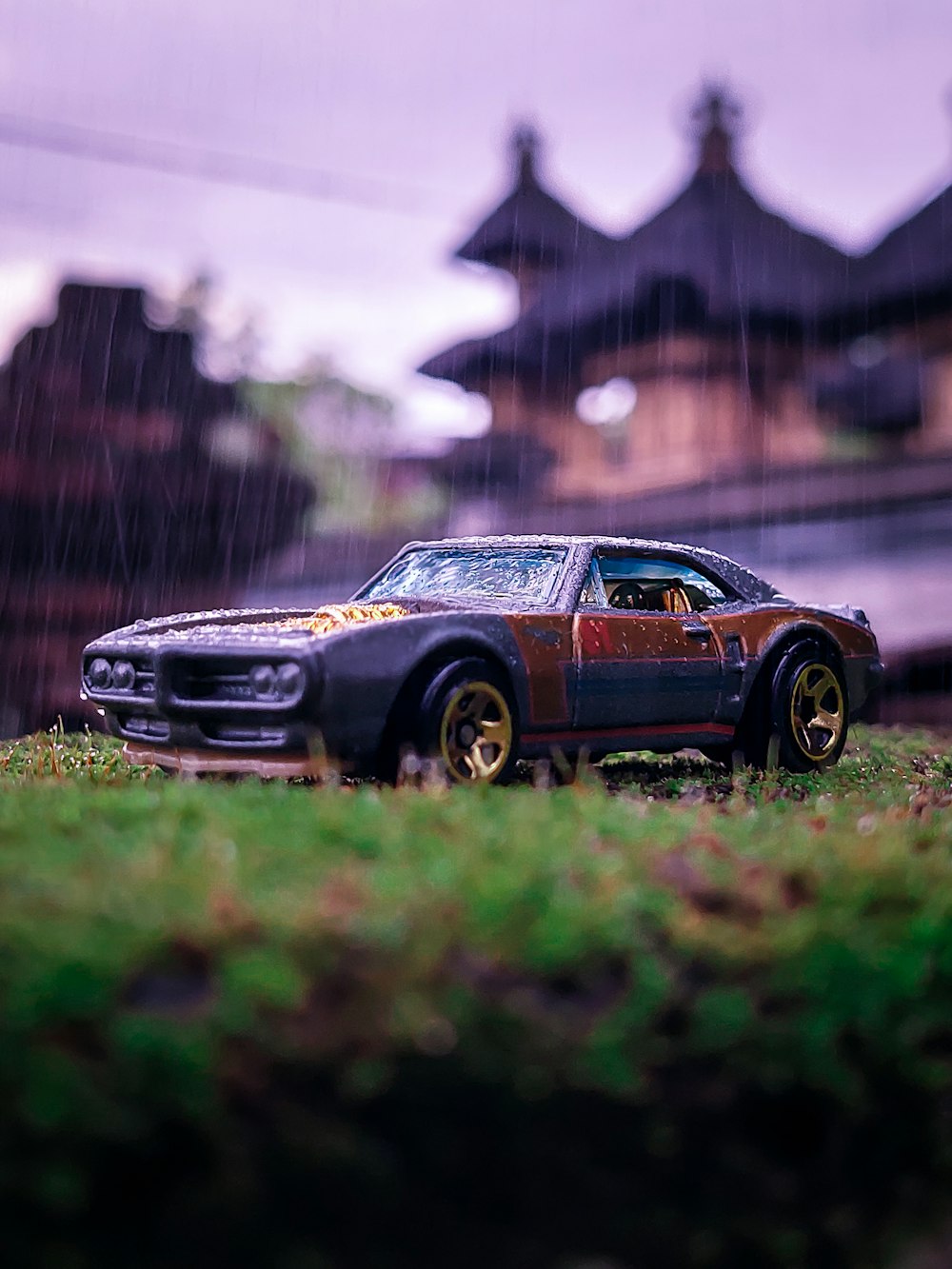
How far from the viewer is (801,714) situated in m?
7.13

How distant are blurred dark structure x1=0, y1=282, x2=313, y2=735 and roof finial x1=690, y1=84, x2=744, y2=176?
8.56 m

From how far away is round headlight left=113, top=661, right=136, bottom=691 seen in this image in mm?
5812

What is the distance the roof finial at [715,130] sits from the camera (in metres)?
19.1

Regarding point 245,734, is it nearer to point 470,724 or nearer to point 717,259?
point 470,724

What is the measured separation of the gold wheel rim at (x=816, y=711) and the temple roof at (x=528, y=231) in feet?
49.8

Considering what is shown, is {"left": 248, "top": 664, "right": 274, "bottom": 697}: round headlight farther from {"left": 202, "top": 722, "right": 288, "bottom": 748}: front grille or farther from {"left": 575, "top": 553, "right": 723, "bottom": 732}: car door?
{"left": 575, "top": 553, "right": 723, "bottom": 732}: car door

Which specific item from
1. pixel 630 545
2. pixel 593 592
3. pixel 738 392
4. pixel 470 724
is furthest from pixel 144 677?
pixel 738 392

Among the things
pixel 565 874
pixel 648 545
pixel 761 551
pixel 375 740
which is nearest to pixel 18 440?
pixel 761 551

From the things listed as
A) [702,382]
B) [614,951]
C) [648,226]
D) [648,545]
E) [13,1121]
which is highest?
[648,226]

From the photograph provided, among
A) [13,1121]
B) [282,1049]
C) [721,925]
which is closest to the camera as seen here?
[13,1121]

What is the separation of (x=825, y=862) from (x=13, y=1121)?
6.25 ft

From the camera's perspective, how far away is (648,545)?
6.84m

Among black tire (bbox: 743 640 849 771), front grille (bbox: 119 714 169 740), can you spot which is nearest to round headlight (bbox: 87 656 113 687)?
front grille (bbox: 119 714 169 740)

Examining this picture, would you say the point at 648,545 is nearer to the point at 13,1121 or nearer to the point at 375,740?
the point at 375,740
